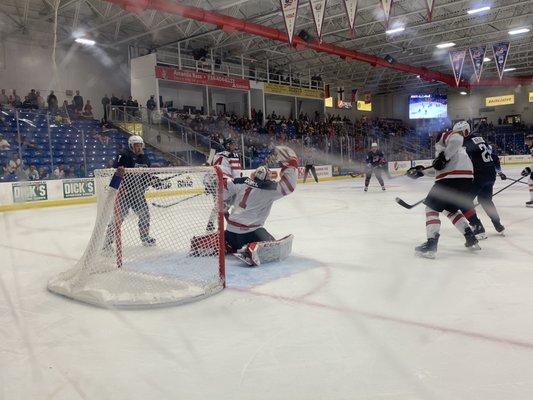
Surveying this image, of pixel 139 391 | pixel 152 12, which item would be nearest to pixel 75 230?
pixel 139 391

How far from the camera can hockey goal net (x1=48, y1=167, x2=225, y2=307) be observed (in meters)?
3.66

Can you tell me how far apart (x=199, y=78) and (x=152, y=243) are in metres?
17.0

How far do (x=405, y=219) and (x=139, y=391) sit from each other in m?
5.95

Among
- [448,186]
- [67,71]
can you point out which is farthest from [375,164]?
[67,71]

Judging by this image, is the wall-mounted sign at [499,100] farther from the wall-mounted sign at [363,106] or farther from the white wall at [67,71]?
the white wall at [67,71]

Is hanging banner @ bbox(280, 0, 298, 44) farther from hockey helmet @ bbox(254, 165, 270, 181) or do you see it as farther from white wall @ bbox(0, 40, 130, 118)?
white wall @ bbox(0, 40, 130, 118)

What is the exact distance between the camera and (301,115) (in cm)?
2708

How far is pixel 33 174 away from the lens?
11258 millimetres

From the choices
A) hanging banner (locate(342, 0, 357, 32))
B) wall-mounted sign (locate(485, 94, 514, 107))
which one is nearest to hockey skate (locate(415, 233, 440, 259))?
hanging banner (locate(342, 0, 357, 32))

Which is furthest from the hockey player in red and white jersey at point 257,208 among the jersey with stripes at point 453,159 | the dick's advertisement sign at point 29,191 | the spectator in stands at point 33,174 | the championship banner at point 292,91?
the championship banner at point 292,91

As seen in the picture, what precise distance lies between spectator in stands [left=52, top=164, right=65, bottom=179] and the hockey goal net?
23.5ft

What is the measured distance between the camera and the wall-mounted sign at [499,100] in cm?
3269

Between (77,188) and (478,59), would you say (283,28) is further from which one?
(77,188)

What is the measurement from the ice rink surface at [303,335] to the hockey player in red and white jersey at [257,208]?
0.57ft
